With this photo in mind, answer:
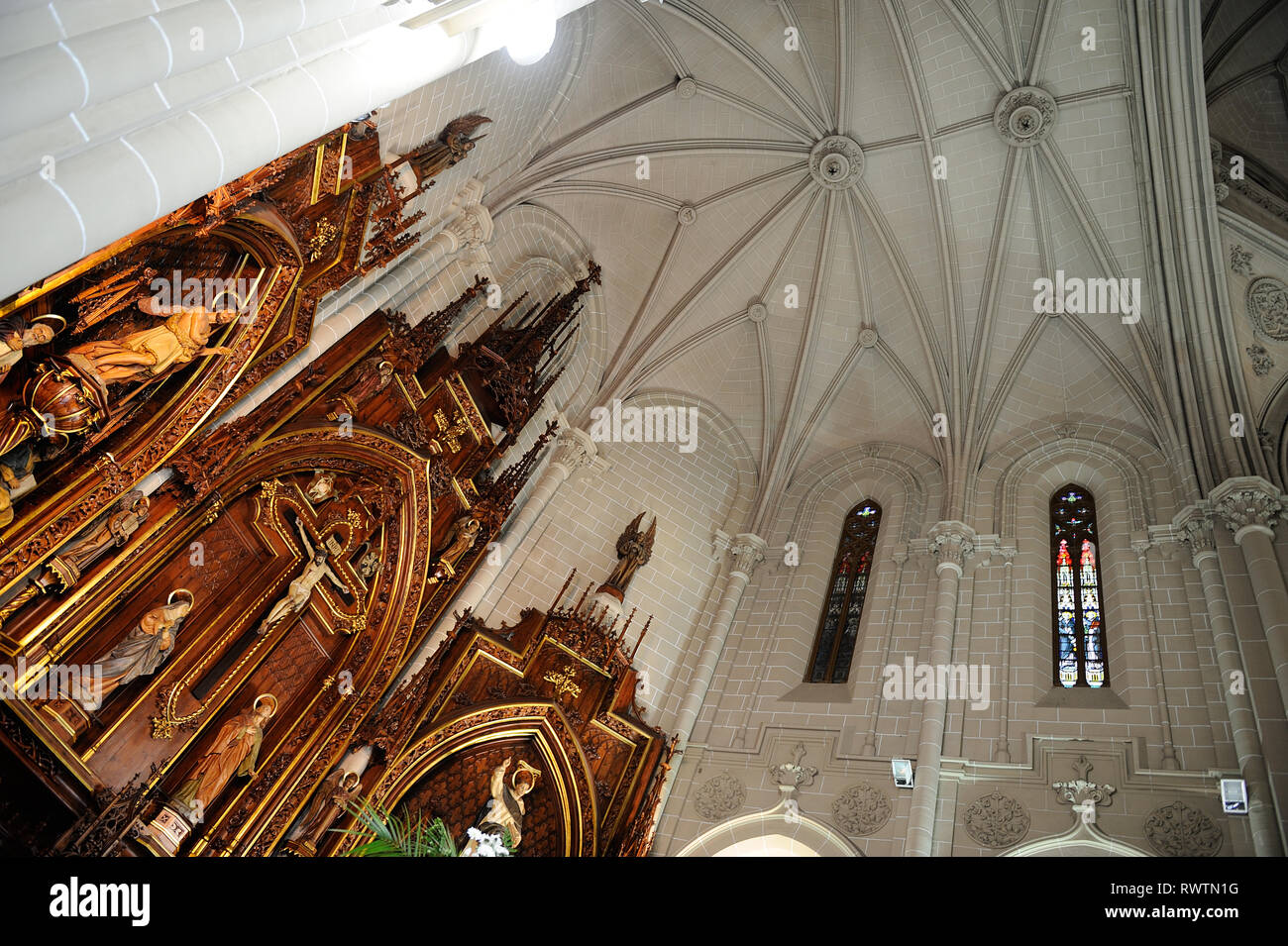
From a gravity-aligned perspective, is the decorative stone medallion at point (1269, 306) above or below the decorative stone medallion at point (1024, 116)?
below

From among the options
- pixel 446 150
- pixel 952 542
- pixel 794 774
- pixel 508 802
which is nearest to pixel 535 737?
pixel 508 802

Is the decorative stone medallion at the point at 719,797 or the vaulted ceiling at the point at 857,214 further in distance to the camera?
the vaulted ceiling at the point at 857,214

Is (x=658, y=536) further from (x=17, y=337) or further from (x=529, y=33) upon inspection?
(x=17, y=337)

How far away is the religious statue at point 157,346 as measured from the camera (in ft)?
22.8

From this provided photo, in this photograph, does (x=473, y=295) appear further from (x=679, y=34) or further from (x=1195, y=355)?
(x=1195, y=355)

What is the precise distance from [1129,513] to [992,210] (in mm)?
5604

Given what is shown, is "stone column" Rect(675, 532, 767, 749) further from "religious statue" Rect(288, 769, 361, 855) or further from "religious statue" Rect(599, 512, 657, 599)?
"religious statue" Rect(288, 769, 361, 855)

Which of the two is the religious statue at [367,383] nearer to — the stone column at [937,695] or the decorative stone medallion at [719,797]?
the decorative stone medallion at [719,797]

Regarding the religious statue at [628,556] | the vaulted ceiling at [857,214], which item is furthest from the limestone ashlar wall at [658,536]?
the vaulted ceiling at [857,214]

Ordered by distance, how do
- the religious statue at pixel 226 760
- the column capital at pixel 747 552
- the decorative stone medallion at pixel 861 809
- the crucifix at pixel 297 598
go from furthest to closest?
the column capital at pixel 747 552 → the decorative stone medallion at pixel 861 809 → the crucifix at pixel 297 598 → the religious statue at pixel 226 760

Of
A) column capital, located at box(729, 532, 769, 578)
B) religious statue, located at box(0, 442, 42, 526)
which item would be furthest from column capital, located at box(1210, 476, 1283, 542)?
religious statue, located at box(0, 442, 42, 526)

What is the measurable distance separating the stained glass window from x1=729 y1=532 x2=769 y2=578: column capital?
4.29 meters

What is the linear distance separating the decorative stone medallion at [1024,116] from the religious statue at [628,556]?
8.49 m
